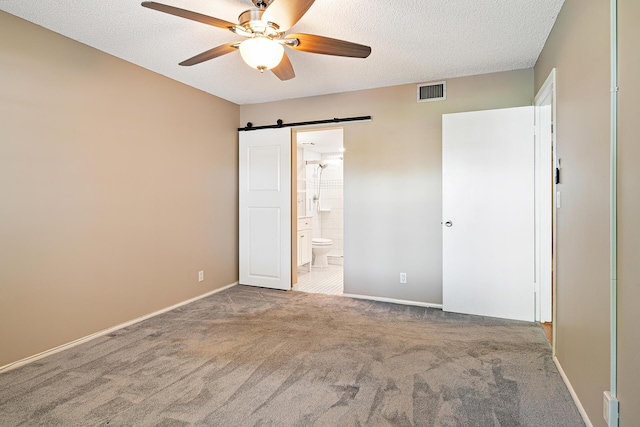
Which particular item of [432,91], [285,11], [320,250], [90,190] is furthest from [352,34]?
[320,250]

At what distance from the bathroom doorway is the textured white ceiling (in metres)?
1.87

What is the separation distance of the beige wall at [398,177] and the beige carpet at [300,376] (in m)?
0.68

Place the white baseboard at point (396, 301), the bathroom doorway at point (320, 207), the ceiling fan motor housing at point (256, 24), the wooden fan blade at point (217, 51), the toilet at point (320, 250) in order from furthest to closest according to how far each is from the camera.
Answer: the toilet at point (320, 250), the bathroom doorway at point (320, 207), the white baseboard at point (396, 301), the wooden fan blade at point (217, 51), the ceiling fan motor housing at point (256, 24)

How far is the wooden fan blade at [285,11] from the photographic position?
1.74m

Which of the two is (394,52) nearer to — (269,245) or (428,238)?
(428,238)

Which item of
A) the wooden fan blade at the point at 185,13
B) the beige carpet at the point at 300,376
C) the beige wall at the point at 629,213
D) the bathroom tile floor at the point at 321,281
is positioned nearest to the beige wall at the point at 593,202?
the beige wall at the point at 629,213

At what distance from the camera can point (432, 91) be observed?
3725 millimetres

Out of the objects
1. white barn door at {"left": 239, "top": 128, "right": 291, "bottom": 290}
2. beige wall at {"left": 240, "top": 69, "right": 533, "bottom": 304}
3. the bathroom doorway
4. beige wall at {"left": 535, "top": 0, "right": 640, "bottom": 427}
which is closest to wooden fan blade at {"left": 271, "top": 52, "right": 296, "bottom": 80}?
beige wall at {"left": 240, "top": 69, "right": 533, "bottom": 304}

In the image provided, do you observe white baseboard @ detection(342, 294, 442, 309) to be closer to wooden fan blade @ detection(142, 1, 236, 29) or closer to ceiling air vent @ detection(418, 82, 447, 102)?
ceiling air vent @ detection(418, 82, 447, 102)

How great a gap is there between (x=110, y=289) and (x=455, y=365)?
2903 mm

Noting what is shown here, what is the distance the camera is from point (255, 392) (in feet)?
6.84

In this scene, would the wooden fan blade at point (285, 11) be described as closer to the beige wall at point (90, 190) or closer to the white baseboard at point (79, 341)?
the beige wall at point (90, 190)

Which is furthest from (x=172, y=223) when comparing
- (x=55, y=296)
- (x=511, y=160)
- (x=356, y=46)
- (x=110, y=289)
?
(x=511, y=160)

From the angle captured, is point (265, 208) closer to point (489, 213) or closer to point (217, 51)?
point (217, 51)
